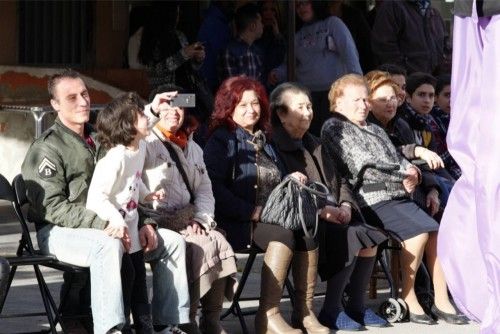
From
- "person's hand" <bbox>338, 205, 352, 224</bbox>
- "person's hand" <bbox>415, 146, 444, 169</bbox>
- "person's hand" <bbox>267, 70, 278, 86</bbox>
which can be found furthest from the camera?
"person's hand" <bbox>267, 70, 278, 86</bbox>

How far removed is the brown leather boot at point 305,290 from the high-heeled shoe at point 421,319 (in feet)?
2.71

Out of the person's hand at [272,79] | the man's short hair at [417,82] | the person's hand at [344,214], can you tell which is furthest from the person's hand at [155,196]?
the person's hand at [272,79]

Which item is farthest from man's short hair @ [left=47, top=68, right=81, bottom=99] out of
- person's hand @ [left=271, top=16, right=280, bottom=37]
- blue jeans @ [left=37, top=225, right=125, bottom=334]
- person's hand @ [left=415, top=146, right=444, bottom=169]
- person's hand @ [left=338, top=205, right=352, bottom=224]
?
person's hand @ [left=271, top=16, right=280, bottom=37]

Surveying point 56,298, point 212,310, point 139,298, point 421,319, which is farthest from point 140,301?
point 421,319

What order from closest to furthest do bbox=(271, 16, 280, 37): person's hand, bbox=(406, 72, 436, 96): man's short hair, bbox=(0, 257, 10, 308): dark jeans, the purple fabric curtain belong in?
the purple fabric curtain < bbox=(0, 257, 10, 308): dark jeans < bbox=(406, 72, 436, 96): man's short hair < bbox=(271, 16, 280, 37): person's hand

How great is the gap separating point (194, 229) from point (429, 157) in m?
2.21

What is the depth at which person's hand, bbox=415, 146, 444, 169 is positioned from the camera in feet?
31.9

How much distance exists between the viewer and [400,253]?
31.0 ft

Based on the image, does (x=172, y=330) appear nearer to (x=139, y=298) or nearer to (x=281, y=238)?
(x=139, y=298)

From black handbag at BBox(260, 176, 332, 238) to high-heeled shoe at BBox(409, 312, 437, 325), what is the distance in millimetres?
1204

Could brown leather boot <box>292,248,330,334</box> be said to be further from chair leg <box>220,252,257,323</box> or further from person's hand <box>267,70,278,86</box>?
person's hand <box>267,70,278,86</box>

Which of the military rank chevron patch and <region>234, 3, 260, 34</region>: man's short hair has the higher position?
<region>234, 3, 260, 34</region>: man's short hair

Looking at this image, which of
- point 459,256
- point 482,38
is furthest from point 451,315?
point 482,38

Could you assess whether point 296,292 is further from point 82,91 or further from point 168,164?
point 82,91
